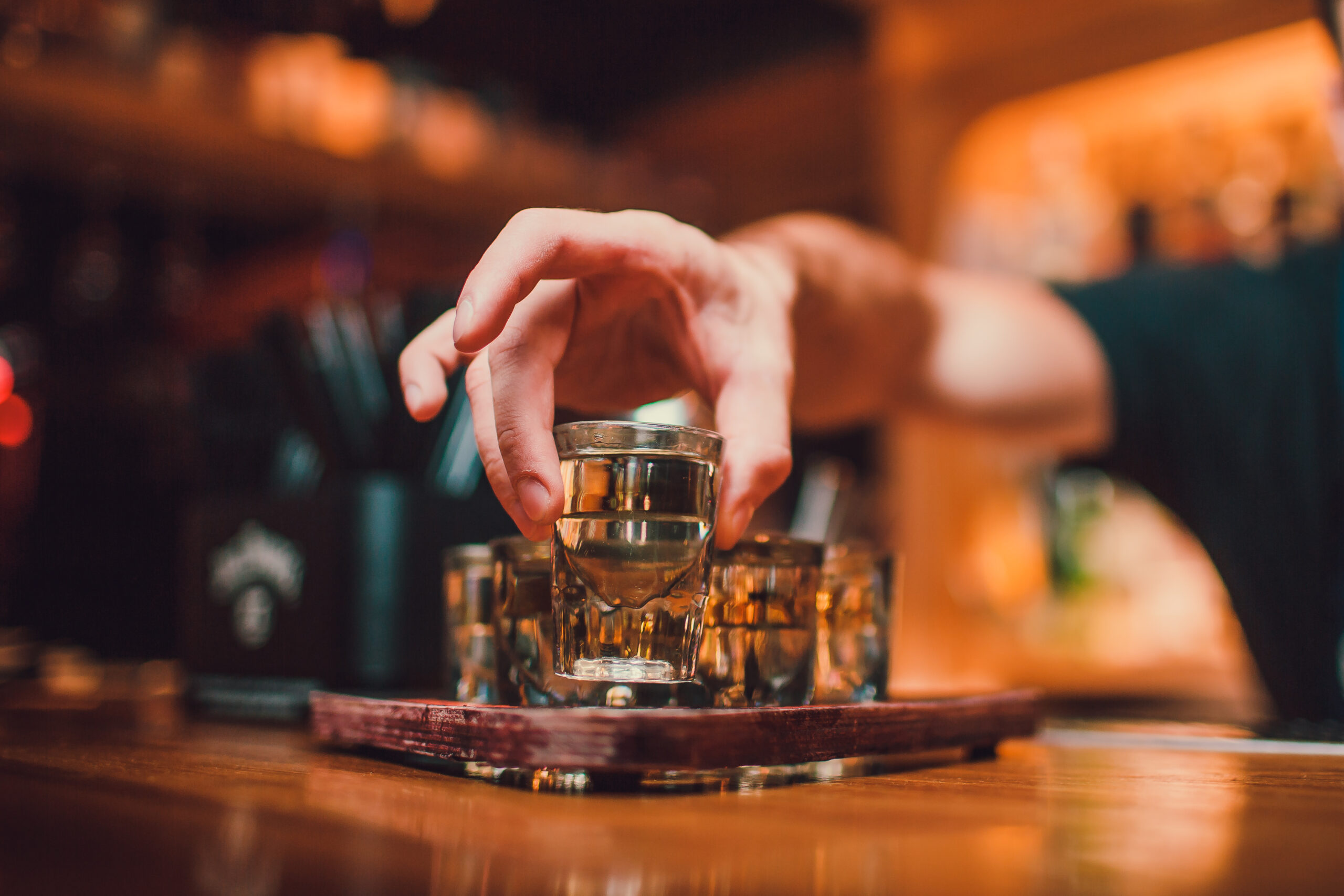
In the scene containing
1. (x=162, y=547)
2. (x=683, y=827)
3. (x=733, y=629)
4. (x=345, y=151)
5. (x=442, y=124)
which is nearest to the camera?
(x=683, y=827)

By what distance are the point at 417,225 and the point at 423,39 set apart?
0.40m

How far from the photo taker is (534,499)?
0.42 m

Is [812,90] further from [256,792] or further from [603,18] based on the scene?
[256,792]

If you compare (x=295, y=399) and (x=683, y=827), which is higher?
(x=295, y=399)

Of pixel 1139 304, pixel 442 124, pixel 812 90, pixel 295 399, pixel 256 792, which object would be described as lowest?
pixel 256 792

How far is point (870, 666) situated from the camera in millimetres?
548

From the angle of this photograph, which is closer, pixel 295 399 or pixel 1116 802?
pixel 1116 802

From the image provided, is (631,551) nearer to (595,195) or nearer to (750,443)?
(750,443)

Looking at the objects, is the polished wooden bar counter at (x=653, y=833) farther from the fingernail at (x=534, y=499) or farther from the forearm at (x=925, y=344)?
the forearm at (x=925, y=344)

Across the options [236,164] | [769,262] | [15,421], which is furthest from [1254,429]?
[15,421]

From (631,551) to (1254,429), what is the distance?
1164mm

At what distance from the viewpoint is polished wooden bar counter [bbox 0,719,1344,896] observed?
258mm

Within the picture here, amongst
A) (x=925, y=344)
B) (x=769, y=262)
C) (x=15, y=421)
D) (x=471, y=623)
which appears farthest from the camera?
(x=15, y=421)

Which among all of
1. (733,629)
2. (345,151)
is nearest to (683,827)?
(733,629)
